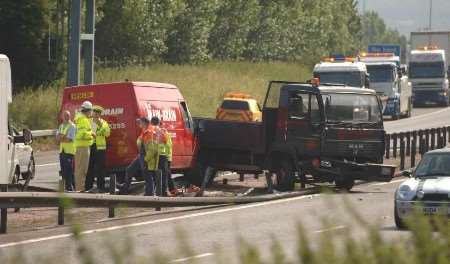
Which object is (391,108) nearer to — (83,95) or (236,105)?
(236,105)

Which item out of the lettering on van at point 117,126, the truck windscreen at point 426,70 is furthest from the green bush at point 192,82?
the lettering on van at point 117,126

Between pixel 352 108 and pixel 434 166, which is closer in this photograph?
pixel 434 166

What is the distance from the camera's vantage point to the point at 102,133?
23203 mm

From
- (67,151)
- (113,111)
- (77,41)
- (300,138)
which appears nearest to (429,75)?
(77,41)

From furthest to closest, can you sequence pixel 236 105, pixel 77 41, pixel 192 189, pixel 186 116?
pixel 236 105
pixel 77 41
pixel 186 116
pixel 192 189

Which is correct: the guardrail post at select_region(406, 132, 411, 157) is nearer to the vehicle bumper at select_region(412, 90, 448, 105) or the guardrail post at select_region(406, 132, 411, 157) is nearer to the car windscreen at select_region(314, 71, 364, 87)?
the car windscreen at select_region(314, 71, 364, 87)

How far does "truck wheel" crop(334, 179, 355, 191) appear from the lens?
25969 mm

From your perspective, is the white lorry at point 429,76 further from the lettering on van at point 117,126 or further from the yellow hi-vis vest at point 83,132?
the yellow hi-vis vest at point 83,132

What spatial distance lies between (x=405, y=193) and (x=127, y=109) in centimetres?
651

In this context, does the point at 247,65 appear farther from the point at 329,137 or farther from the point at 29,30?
the point at 329,137

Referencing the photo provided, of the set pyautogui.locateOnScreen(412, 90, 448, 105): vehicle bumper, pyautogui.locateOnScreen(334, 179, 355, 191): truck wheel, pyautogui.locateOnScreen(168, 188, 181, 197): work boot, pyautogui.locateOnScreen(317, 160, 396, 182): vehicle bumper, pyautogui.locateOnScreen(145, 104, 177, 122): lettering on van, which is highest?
pyautogui.locateOnScreen(145, 104, 177, 122): lettering on van

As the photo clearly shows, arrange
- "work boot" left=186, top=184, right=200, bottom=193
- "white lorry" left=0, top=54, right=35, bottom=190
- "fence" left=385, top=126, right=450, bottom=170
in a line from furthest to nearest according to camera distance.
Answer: "fence" left=385, top=126, right=450, bottom=170 < "work boot" left=186, top=184, right=200, bottom=193 < "white lorry" left=0, top=54, right=35, bottom=190

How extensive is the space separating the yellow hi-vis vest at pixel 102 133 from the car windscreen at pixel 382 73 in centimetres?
3784

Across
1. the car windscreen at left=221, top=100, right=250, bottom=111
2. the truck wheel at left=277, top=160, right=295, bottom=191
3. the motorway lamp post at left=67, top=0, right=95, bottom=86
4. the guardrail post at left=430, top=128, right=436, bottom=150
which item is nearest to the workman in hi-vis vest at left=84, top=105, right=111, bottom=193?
the truck wheel at left=277, top=160, right=295, bottom=191
